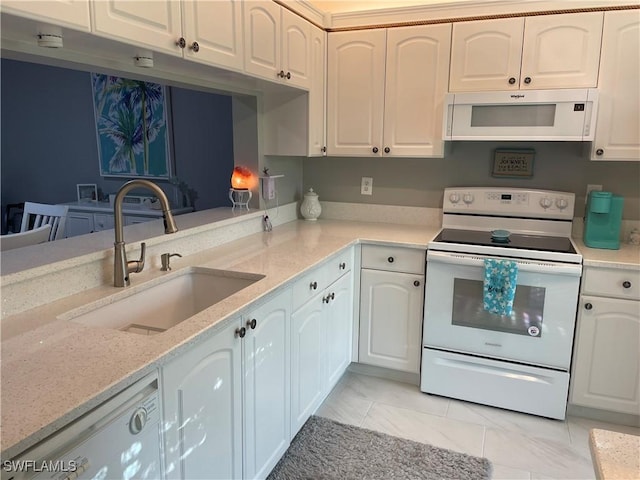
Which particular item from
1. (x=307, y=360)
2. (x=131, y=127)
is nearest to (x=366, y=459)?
(x=307, y=360)

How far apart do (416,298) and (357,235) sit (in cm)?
51

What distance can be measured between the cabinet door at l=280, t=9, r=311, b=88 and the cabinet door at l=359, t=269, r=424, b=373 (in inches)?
46.6

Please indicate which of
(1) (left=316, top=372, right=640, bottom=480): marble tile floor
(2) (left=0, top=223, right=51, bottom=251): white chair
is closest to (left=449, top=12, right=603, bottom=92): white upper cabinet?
(1) (left=316, top=372, right=640, bottom=480): marble tile floor

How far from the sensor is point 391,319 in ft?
9.25

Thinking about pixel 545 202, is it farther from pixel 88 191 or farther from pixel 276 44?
pixel 88 191

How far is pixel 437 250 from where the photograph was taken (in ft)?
8.54

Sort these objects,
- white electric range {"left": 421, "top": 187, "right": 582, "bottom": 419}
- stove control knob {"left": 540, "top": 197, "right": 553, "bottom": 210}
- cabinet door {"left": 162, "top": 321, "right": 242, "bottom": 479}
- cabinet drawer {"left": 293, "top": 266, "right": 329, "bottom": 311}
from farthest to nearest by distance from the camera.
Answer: stove control knob {"left": 540, "top": 197, "right": 553, "bottom": 210}, white electric range {"left": 421, "top": 187, "right": 582, "bottom": 419}, cabinet drawer {"left": 293, "top": 266, "right": 329, "bottom": 311}, cabinet door {"left": 162, "top": 321, "right": 242, "bottom": 479}

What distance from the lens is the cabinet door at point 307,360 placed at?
2.10 metres

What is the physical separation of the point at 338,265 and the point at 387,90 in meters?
1.15

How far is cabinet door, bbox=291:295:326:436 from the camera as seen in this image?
2.10m

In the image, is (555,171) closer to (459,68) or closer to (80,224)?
(459,68)

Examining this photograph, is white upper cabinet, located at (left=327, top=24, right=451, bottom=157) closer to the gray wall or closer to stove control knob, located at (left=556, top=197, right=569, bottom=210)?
the gray wall

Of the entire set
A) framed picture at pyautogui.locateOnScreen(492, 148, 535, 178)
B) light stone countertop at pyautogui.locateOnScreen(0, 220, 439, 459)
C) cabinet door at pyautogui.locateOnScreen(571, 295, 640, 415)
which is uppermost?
framed picture at pyautogui.locateOnScreen(492, 148, 535, 178)

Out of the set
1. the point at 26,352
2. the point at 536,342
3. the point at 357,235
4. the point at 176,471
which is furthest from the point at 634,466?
the point at 357,235
